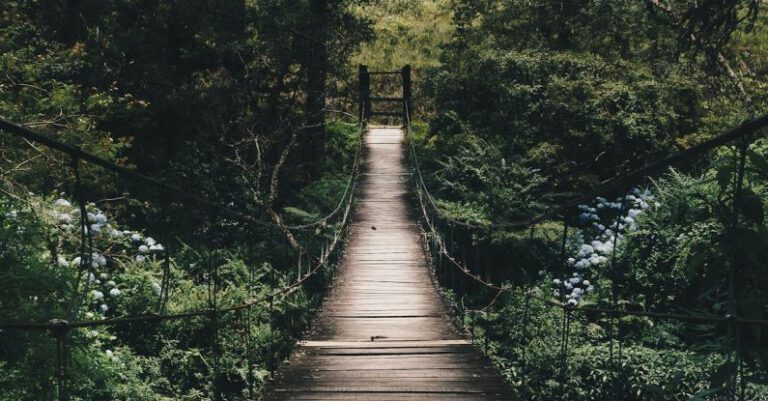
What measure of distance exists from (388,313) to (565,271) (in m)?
3.51

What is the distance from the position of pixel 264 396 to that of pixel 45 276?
147 cm

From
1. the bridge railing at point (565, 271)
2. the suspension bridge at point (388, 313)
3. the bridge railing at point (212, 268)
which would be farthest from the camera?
the suspension bridge at point (388, 313)

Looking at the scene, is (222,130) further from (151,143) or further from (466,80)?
(466,80)

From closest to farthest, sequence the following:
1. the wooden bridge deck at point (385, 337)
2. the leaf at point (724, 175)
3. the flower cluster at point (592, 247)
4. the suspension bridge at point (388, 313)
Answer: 1. the leaf at point (724, 175)
2. the suspension bridge at point (388, 313)
3. the wooden bridge deck at point (385, 337)
4. the flower cluster at point (592, 247)

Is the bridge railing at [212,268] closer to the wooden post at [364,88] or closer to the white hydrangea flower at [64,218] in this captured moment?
the white hydrangea flower at [64,218]

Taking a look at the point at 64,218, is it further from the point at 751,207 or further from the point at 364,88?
the point at 364,88

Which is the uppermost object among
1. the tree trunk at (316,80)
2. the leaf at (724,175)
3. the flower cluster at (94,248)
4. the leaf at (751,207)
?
the tree trunk at (316,80)

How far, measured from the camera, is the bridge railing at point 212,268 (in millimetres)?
2352

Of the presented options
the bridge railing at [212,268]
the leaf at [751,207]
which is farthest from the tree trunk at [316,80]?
the leaf at [751,207]

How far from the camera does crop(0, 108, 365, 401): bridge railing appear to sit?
7.72 feet

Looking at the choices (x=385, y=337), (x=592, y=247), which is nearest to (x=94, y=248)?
(x=385, y=337)

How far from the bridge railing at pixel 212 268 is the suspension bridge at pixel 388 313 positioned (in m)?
0.01

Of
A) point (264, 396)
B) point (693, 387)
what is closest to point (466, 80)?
point (693, 387)

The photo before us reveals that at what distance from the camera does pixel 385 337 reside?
6301mm
